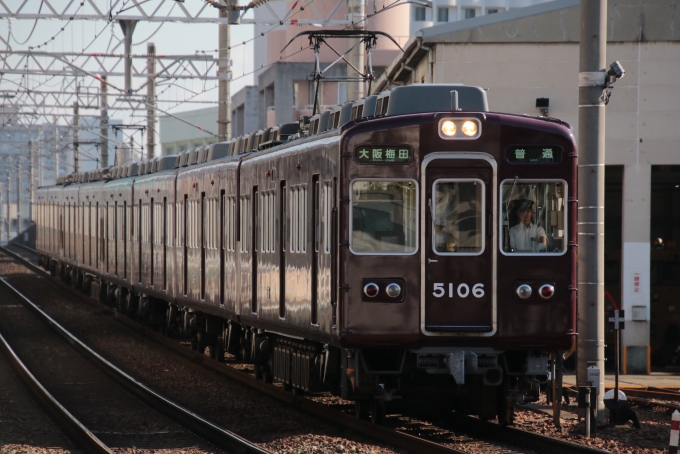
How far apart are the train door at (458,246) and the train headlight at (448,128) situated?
19 cm

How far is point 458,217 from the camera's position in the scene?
972 centimetres

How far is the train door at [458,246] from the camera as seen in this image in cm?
963

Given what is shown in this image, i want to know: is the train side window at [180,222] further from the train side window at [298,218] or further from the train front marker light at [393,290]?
the train front marker light at [393,290]

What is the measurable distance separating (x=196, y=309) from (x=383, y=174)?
26.8ft

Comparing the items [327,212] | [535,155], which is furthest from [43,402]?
[535,155]

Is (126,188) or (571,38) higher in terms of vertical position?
(571,38)

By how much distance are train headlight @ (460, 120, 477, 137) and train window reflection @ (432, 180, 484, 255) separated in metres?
0.41

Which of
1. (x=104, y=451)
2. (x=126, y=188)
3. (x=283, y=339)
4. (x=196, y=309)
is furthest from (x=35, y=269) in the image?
(x=104, y=451)

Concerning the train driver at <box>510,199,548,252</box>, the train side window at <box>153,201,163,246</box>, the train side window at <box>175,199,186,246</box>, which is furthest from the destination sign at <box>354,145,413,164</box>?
the train side window at <box>153,201,163,246</box>

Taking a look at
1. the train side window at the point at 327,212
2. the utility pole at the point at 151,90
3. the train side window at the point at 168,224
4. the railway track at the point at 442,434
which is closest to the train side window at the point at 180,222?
the train side window at the point at 168,224

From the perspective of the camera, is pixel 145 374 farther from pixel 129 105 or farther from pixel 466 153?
pixel 129 105

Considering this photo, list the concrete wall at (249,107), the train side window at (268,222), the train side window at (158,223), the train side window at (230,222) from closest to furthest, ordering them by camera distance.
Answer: the train side window at (268,222)
the train side window at (230,222)
the train side window at (158,223)
the concrete wall at (249,107)

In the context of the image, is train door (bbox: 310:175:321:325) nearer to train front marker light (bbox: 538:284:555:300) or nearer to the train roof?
the train roof

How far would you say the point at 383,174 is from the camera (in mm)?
9695
